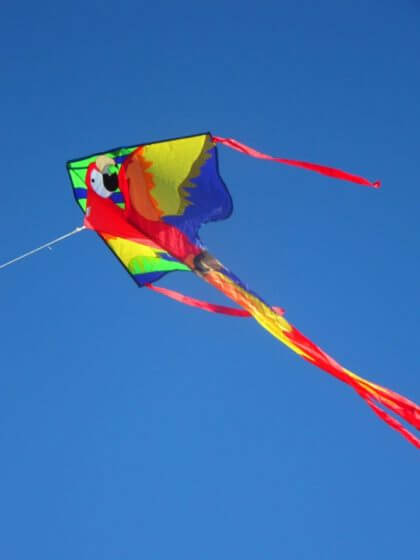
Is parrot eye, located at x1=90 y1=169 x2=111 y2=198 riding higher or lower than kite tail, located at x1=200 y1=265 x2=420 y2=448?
higher

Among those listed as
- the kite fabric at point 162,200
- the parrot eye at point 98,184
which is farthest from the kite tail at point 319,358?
the parrot eye at point 98,184

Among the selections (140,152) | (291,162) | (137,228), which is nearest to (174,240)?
(137,228)

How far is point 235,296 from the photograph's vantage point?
5.04 metres

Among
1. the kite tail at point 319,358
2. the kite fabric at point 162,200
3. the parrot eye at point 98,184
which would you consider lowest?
the kite tail at point 319,358

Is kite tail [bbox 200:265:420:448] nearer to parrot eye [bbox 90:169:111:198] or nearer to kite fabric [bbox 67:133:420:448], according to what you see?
kite fabric [bbox 67:133:420:448]

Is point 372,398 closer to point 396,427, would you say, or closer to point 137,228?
point 396,427

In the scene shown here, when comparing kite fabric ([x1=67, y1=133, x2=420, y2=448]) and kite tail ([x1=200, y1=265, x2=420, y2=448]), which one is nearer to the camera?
kite tail ([x1=200, y1=265, x2=420, y2=448])

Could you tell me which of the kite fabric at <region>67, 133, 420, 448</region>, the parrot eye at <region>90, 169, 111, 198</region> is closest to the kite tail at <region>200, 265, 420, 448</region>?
the kite fabric at <region>67, 133, 420, 448</region>

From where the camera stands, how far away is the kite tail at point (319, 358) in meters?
4.14

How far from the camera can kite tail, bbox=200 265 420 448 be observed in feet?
13.6

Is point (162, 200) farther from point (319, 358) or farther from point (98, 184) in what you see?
point (319, 358)

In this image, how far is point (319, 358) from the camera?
4.35m

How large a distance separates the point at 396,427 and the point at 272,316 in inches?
45.5

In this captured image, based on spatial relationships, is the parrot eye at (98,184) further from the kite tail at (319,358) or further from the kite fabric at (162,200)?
the kite tail at (319,358)
